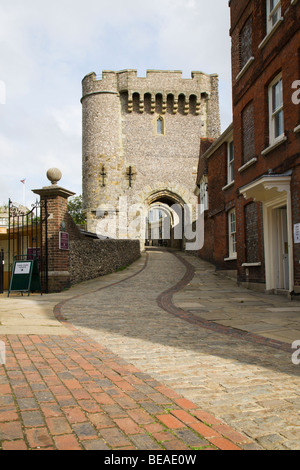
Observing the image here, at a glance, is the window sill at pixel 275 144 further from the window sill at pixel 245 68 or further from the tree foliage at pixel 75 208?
the tree foliage at pixel 75 208

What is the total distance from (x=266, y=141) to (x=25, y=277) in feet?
26.8

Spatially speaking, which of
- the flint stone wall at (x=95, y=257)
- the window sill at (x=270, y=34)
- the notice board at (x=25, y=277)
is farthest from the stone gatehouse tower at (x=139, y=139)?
the window sill at (x=270, y=34)

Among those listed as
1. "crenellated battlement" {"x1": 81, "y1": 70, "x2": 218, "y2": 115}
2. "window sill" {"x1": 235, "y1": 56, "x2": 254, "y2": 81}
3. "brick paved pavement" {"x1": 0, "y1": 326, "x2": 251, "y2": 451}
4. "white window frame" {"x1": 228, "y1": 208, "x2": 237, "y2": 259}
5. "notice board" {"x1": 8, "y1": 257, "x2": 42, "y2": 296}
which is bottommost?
"brick paved pavement" {"x1": 0, "y1": 326, "x2": 251, "y2": 451}

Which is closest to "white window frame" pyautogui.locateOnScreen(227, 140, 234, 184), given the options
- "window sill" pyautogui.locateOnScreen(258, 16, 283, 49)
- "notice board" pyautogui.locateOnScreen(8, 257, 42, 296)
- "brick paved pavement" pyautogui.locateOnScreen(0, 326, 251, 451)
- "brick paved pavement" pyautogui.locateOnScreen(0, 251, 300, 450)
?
"window sill" pyautogui.locateOnScreen(258, 16, 283, 49)

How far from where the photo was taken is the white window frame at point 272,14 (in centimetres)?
1149

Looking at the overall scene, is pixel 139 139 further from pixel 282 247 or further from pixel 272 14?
pixel 282 247

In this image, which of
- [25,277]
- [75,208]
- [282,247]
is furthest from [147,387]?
[75,208]

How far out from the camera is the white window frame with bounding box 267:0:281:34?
11492 mm

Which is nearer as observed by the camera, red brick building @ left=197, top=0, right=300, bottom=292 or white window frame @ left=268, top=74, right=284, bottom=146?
red brick building @ left=197, top=0, right=300, bottom=292

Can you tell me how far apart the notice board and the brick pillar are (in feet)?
2.08

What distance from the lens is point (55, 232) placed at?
43.7 ft

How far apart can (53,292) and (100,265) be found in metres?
4.92

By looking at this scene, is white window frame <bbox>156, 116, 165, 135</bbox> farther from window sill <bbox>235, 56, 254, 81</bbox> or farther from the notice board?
the notice board

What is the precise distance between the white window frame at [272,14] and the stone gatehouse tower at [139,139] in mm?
20409
